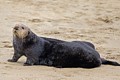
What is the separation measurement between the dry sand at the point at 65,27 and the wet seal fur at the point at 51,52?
0.59 ft

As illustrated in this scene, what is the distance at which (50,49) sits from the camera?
779 centimetres

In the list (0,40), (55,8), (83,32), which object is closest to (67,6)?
(55,8)

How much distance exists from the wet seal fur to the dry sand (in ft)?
0.59

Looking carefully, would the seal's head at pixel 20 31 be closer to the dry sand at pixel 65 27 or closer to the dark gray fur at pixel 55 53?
the dark gray fur at pixel 55 53

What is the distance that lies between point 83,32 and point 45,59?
4.09 meters

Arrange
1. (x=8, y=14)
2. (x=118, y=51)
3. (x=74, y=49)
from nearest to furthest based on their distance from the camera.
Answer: (x=74, y=49), (x=118, y=51), (x=8, y=14)

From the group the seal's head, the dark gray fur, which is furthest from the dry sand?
the seal's head

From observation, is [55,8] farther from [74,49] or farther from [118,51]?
[74,49]

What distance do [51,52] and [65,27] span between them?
4513 millimetres

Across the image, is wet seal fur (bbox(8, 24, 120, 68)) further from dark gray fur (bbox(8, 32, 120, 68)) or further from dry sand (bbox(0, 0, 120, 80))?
dry sand (bbox(0, 0, 120, 80))

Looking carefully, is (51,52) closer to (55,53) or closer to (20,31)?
(55,53)

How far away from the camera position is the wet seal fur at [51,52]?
768 centimetres

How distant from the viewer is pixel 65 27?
40.2ft

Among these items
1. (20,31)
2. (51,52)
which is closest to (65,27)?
(51,52)
